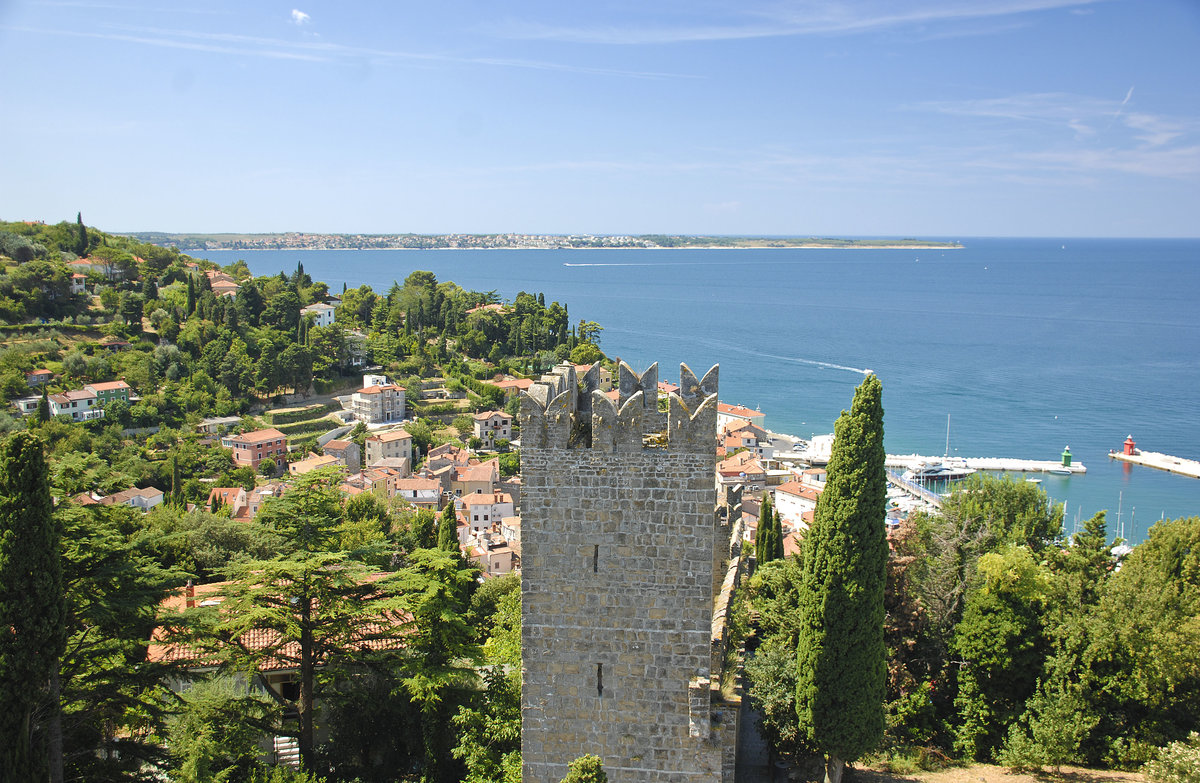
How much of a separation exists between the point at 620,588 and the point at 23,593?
308 inches

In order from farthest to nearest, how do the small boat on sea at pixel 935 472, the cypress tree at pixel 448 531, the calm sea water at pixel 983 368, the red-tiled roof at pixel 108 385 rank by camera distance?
the calm sea water at pixel 983 368 < the red-tiled roof at pixel 108 385 < the small boat on sea at pixel 935 472 < the cypress tree at pixel 448 531

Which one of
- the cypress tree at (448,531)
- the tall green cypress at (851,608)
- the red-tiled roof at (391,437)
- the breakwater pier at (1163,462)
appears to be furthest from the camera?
the red-tiled roof at (391,437)

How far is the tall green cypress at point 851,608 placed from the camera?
48.1ft

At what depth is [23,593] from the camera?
9906mm

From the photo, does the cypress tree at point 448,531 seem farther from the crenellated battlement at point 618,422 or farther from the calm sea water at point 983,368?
the calm sea water at point 983,368

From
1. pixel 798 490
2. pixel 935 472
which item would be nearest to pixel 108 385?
pixel 798 490

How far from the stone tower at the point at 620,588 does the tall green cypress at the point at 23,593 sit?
6.68 m

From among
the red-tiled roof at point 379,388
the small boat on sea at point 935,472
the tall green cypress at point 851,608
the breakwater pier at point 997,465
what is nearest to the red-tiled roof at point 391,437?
the red-tiled roof at point 379,388

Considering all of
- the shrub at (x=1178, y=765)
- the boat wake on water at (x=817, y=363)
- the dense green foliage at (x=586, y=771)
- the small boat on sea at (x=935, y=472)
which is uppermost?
the dense green foliage at (x=586, y=771)

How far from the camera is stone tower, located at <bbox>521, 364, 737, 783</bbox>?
8117mm

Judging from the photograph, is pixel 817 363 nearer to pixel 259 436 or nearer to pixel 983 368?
pixel 983 368

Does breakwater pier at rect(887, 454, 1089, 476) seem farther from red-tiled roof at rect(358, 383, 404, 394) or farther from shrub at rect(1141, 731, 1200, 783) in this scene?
shrub at rect(1141, 731, 1200, 783)

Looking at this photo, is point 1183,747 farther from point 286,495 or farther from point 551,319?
point 551,319

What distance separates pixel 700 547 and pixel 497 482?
177ft
